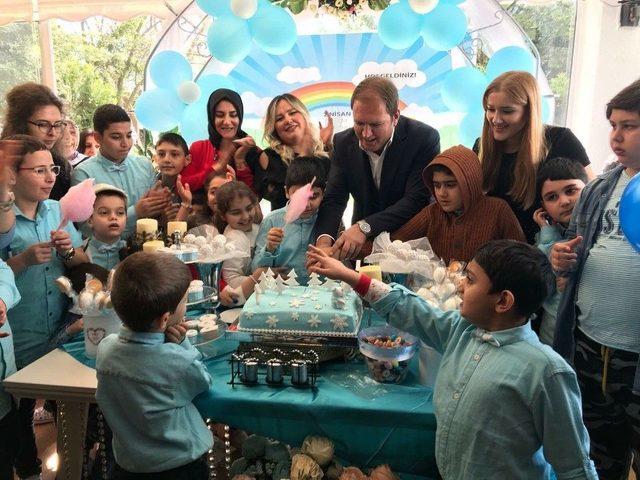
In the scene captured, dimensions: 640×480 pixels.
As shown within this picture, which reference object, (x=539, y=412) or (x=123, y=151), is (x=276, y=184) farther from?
(x=539, y=412)

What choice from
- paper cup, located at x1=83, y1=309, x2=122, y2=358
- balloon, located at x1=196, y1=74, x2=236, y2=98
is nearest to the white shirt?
paper cup, located at x1=83, y1=309, x2=122, y2=358

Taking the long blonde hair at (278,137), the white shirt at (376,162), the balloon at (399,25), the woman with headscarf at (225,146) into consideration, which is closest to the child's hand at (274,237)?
the white shirt at (376,162)

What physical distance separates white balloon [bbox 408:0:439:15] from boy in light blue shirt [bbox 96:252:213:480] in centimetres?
355

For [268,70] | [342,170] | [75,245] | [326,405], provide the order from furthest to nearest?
[268,70]
[342,170]
[75,245]
[326,405]

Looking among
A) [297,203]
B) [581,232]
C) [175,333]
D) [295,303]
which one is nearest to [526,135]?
[581,232]

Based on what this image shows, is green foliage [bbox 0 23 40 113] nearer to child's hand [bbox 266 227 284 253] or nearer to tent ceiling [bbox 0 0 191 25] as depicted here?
tent ceiling [bbox 0 0 191 25]

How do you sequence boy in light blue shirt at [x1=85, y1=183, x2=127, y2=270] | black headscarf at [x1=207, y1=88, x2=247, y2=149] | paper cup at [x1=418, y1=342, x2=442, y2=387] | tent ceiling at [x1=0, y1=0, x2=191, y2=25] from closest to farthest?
paper cup at [x1=418, y1=342, x2=442, y2=387], boy in light blue shirt at [x1=85, y1=183, x2=127, y2=270], black headscarf at [x1=207, y1=88, x2=247, y2=149], tent ceiling at [x1=0, y1=0, x2=191, y2=25]

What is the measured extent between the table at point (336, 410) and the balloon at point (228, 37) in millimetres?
3407

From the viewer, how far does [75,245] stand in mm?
2576

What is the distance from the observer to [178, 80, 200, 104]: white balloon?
4691 mm

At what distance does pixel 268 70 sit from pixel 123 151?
107 inches

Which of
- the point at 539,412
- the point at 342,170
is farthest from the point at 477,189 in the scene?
the point at 539,412

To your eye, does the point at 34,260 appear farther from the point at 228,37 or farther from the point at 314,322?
the point at 228,37

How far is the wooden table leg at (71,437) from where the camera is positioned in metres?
1.97
